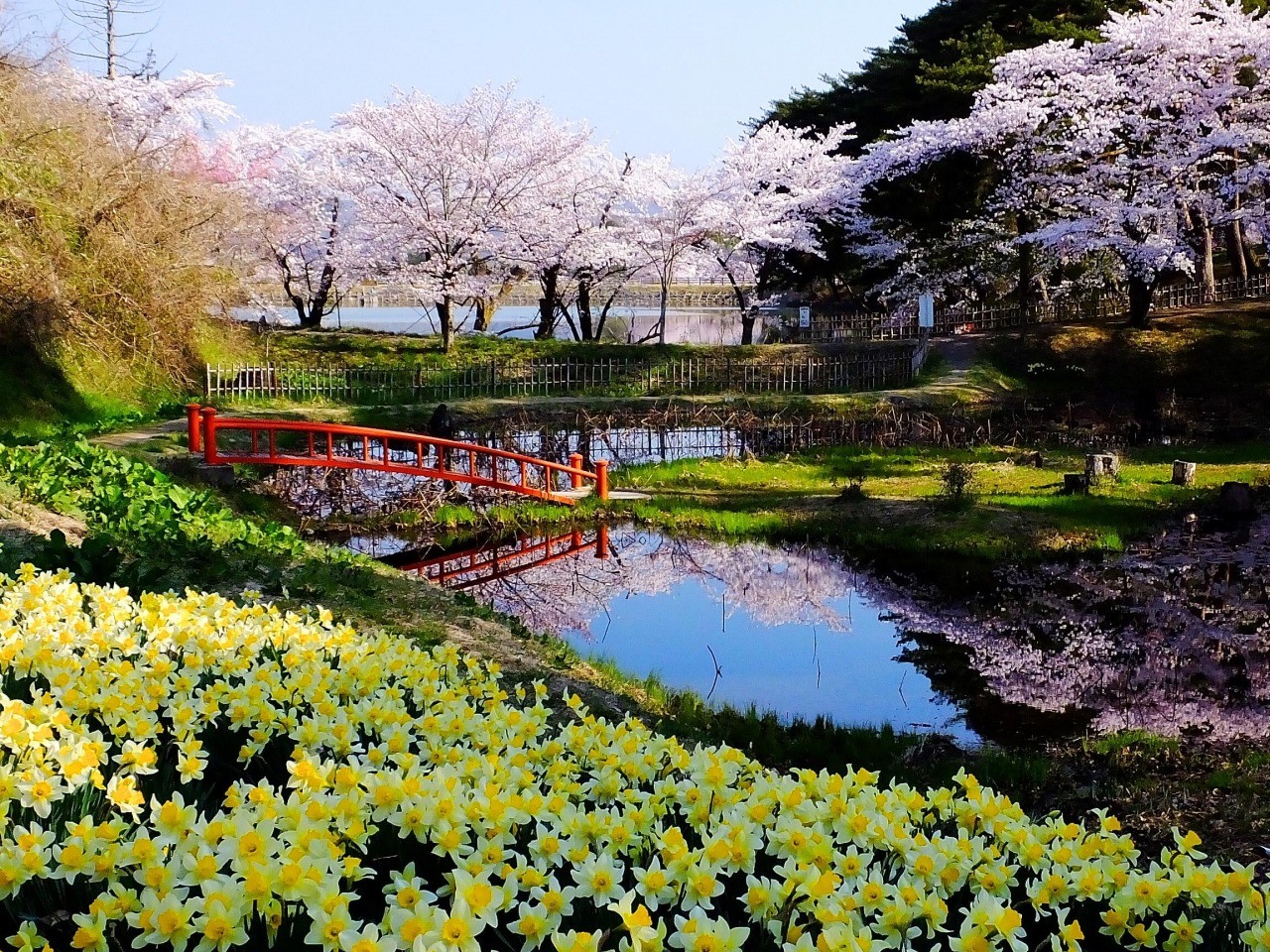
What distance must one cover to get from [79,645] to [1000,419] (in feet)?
67.3

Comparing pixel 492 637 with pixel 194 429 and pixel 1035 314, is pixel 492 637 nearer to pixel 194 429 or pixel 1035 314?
pixel 194 429

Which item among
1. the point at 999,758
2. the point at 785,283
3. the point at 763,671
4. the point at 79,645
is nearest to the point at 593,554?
the point at 763,671

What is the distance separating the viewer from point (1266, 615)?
11.2m

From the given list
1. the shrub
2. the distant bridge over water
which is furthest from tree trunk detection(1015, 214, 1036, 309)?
the distant bridge over water

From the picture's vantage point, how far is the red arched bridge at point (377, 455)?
14.5 meters

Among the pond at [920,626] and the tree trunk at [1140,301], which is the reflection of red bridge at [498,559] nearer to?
the pond at [920,626]

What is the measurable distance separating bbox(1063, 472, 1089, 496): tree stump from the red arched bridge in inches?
261

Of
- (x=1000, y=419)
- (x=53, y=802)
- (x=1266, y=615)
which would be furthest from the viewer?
(x=1000, y=419)

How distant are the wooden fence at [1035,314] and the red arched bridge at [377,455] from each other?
1419cm

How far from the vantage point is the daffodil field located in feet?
7.65

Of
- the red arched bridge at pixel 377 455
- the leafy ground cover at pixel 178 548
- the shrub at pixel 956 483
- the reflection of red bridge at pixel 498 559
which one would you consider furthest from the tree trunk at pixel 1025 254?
the leafy ground cover at pixel 178 548

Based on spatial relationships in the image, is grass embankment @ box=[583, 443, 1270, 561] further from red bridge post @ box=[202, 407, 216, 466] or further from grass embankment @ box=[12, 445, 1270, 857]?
grass embankment @ box=[12, 445, 1270, 857]

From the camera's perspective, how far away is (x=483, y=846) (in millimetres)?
2674

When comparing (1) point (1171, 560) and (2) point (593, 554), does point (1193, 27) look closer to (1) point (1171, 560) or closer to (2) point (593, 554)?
(1) point (1171, 560)
